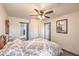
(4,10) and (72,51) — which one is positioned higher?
(4,10)

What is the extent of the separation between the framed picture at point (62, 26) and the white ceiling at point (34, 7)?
0.14 meters

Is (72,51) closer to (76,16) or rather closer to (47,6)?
(76,16)

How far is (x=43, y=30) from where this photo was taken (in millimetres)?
2096

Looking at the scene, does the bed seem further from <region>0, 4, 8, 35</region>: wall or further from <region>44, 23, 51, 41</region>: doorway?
<region>0, 4, 8, 35</region>: wall

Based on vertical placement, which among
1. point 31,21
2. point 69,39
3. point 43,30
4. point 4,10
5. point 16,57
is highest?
point 4,10

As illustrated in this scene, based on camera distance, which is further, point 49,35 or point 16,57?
point 49,35

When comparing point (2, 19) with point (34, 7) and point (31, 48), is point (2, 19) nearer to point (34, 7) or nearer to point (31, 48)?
point (34, 7)

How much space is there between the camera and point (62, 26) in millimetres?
2035

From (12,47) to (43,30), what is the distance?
637mm

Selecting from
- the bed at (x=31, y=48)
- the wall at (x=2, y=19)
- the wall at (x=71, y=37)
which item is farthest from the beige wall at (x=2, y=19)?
the wall at (x=71, y=37)

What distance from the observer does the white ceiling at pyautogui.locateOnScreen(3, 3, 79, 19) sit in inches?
76.0

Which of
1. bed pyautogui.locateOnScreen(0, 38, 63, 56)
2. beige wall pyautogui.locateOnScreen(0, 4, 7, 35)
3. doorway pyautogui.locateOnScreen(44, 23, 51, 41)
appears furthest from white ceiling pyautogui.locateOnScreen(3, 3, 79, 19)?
bed pyautogui.locateOnScreen(0, 38, 63, 56)

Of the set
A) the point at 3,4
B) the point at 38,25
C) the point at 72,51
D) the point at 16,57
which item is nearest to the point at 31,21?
the point at 38,25

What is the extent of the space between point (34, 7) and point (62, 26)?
0.61m
